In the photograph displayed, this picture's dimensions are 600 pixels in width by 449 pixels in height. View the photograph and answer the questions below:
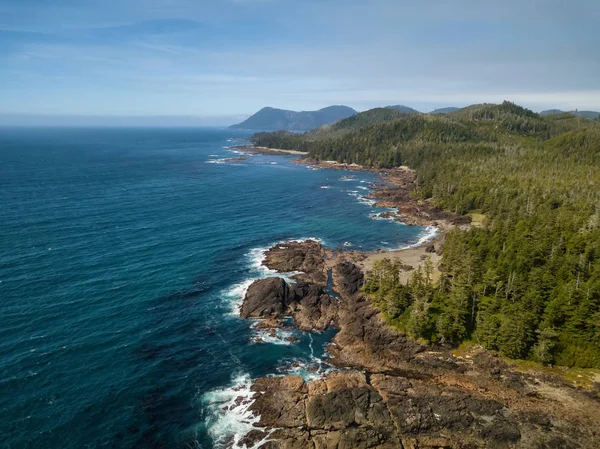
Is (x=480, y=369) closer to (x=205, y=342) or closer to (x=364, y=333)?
(x=364, y=333)

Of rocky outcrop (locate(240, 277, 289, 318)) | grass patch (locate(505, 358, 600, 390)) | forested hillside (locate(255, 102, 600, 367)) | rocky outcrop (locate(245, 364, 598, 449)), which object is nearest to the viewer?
rocky outcrop (locate(245, 364, 598, 449))

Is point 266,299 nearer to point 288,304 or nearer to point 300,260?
point 288,304

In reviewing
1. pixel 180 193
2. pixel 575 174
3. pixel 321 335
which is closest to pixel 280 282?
pixel 321 335

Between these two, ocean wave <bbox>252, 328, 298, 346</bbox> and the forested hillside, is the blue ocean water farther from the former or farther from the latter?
the forested hillside

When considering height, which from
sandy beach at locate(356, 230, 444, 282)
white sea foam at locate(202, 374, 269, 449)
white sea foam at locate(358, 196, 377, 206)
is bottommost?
white sea foam at locate(202, 374, 269, 449)

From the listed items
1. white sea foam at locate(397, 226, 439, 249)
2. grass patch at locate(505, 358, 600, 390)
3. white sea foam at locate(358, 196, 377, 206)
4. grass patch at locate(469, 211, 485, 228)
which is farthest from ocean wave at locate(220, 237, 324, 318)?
grass patch at locate(469, 211, 485, 228)

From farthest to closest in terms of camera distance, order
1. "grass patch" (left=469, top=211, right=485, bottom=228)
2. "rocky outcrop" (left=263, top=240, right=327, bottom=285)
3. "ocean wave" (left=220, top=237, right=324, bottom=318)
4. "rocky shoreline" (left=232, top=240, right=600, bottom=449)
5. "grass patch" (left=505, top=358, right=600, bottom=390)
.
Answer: "grass patch" (left=469, top=211, right=485, bottom=228) < "rocky outcrop" (left=263, top=240, right=327, bottom=285) < "ocean wave" (left=220, top=237, right=324, bottom=318) < "grass patch" (left=505, top=358, right=600, bottom=390) < "rocky shoreline" (left=232, top=240, right=600, bottom=449)
